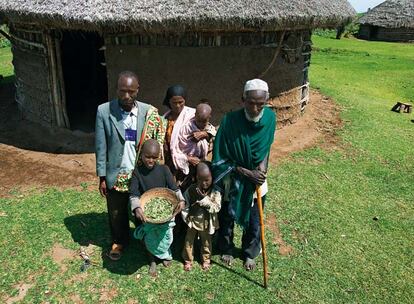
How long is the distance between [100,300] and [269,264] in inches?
70.8

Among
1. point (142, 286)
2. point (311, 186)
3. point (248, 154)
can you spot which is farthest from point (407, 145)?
point (142, 286)

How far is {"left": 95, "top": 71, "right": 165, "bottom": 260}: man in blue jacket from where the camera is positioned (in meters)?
3.79

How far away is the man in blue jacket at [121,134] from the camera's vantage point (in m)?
3.79

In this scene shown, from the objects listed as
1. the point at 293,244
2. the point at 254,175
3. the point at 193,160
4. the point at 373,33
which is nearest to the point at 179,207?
the point at 193,160

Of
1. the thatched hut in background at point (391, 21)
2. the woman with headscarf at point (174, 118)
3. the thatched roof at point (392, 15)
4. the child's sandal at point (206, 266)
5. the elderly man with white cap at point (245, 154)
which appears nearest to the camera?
the elderly man with white cap at point (245, 154)

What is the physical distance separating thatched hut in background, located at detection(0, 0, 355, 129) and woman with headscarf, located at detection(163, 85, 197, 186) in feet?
8.01

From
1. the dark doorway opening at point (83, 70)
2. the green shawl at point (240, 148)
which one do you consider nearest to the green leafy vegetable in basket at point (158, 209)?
the green shawl at point (240, 148)

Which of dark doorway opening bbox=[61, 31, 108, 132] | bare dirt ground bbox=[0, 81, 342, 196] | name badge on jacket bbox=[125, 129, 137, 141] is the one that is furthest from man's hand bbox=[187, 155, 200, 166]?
dark doorway opening bbox=[61, 31, 108, 132]

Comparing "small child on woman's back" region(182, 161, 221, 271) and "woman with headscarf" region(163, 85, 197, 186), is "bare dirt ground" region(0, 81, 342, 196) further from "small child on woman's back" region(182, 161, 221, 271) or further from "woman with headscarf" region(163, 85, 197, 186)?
"small child on woman's back" region(182, 161, 221, 271)

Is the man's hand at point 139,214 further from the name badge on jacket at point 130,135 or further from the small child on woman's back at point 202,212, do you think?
the name badge on jacket at point 130,135

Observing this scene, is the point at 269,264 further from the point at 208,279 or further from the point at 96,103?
the point at 96,103

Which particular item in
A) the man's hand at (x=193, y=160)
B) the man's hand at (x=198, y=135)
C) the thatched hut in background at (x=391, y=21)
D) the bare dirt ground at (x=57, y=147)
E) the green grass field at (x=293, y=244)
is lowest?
the green grass field at (x=293, y=244)

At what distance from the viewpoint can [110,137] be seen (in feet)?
12.6

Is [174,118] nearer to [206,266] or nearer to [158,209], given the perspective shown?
[158,209]
